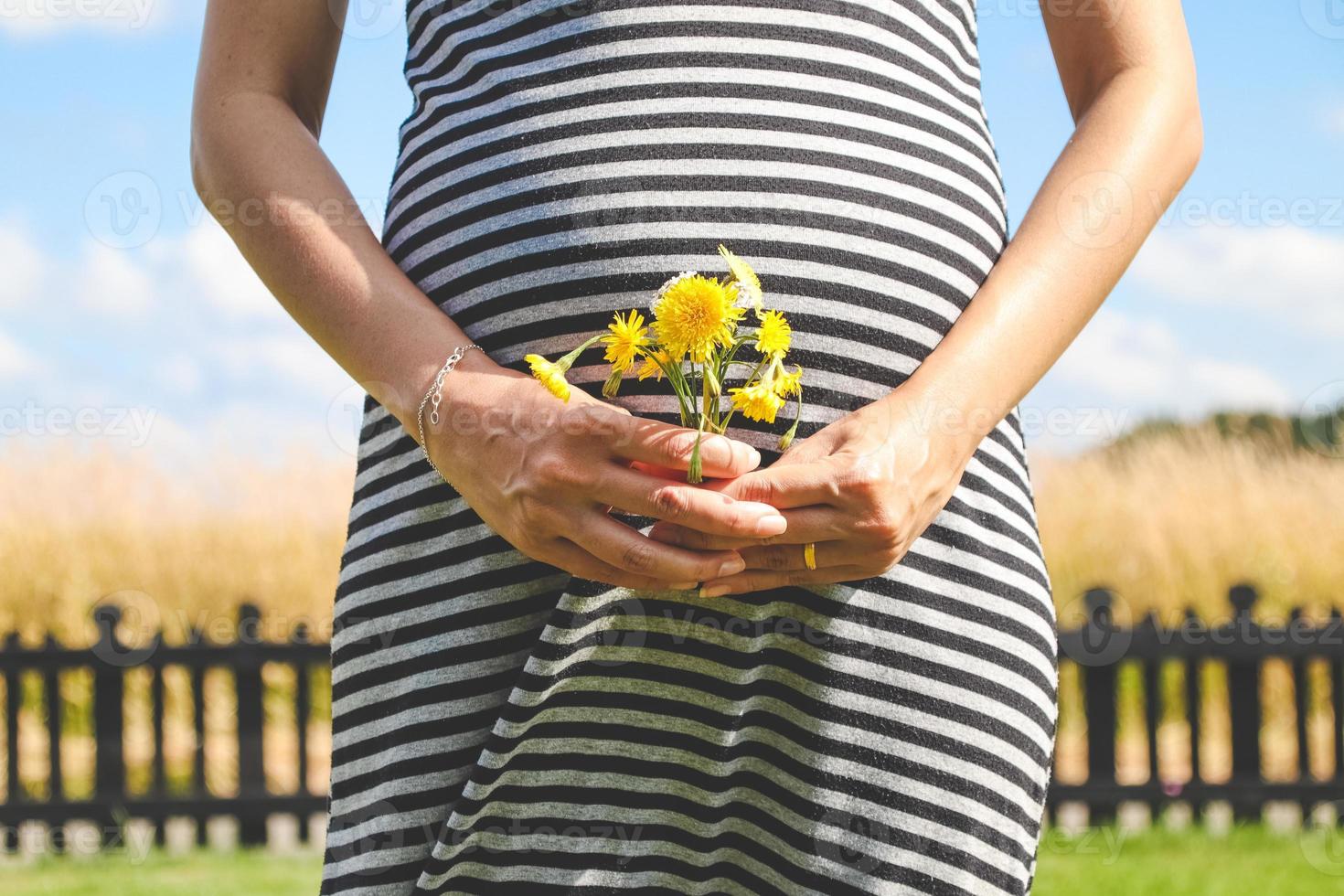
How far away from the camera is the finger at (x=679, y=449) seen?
918 mm

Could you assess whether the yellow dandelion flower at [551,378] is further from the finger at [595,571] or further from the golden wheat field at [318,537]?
the golden wheat field at [318,537]

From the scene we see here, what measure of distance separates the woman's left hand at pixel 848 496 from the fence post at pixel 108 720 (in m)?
6.11

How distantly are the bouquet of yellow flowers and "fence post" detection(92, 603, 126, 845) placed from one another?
6051mm

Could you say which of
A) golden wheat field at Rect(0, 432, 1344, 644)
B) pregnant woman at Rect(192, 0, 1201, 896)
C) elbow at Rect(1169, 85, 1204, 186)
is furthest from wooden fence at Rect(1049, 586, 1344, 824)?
pregnant woman at Rect(192, 0, 1201, 896)

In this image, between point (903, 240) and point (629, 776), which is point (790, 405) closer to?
point (903, 240)

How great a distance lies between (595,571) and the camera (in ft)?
3.17

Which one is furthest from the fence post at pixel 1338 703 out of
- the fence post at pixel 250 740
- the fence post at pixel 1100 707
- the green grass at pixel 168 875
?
the fence post at pixel 250 740

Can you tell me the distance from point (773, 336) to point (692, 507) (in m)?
0.19

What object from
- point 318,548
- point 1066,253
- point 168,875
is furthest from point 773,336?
point 318,548

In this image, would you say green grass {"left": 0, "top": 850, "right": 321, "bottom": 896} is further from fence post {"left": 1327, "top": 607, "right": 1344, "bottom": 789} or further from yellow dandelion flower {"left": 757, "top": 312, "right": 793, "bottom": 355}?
fence post {"left": 1327, "top": 607, "right": 1344, "bottom": 789}

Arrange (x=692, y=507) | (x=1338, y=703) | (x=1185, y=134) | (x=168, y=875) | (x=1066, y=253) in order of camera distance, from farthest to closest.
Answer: (x=1338, y=703)
(x=168, y=875)
(x=1185, y=134)
(x=1066, y=253)
(x=692, y=507)

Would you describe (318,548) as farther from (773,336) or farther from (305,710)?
(773,336)

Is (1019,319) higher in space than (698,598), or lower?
higher

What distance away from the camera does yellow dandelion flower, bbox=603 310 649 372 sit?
3.22 feet
